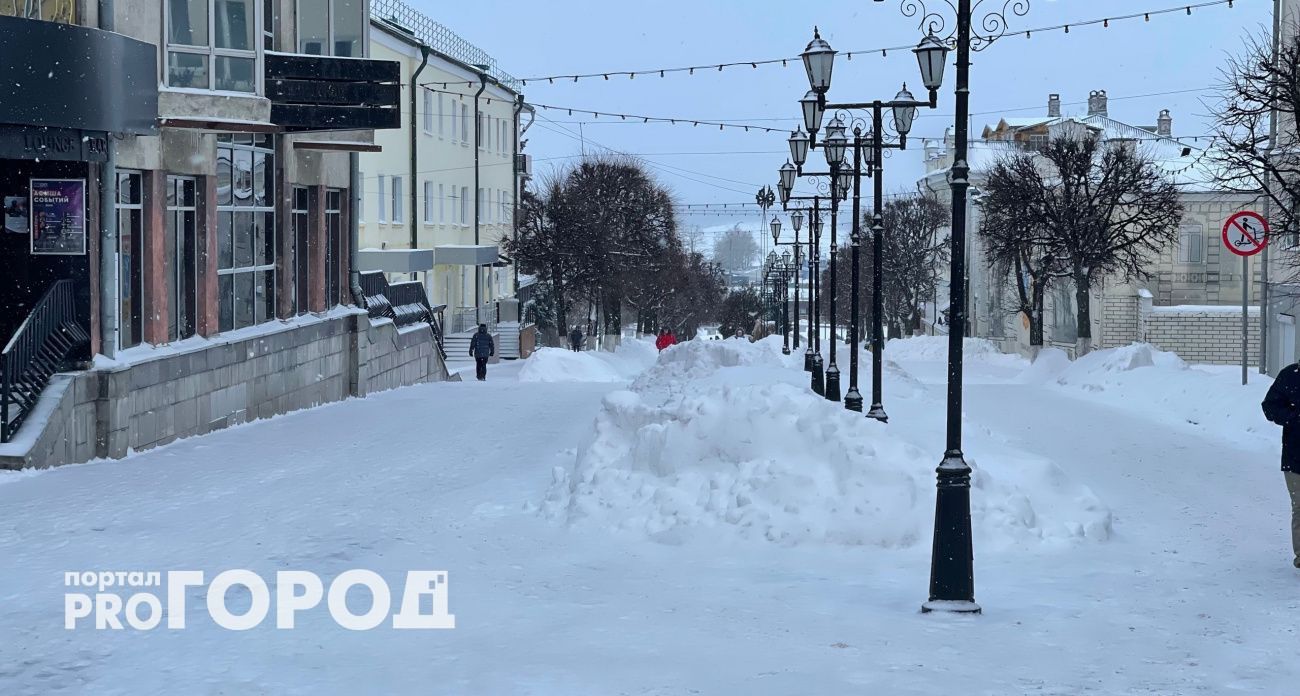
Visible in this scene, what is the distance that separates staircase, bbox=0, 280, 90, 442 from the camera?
44.6 ft

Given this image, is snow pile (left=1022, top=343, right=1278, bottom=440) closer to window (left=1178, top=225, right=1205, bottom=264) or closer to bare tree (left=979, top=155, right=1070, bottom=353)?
bare tree (left=979, top=155, right=1070, bottom=353)

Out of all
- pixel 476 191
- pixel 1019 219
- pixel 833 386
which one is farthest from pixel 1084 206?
pixel 833 386

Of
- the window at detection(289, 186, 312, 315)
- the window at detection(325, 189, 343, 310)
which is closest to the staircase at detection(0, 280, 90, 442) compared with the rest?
the window at detection(289, 186, 312, 315)

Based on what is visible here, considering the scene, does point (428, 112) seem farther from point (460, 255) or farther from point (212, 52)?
point (212, 52)

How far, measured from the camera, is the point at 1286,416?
32.9 feet

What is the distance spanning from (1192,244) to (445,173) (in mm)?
28704

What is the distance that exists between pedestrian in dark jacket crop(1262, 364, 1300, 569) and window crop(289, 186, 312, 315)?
16807 millimetres

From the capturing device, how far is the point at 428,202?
49.3 metres

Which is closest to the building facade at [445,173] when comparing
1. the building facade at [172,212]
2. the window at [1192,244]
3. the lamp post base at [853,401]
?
the building facade at [172,212]

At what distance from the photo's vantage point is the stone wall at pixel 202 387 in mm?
14125

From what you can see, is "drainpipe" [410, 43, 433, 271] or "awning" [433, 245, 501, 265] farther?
"awning" [433, 245, 501, 265]

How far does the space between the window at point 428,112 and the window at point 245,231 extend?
2597cm

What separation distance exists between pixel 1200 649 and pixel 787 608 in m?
2.35

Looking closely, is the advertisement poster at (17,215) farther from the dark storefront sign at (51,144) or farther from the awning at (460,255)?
the awning at (460,255)
